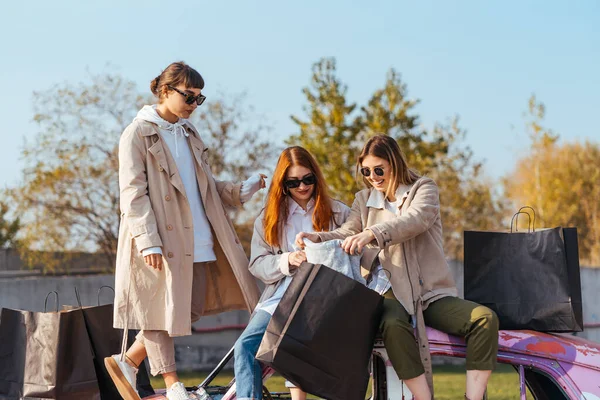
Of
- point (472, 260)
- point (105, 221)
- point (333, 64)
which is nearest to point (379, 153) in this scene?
point (472, 260)

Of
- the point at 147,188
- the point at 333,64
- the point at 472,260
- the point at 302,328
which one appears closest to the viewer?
the point at 302,328

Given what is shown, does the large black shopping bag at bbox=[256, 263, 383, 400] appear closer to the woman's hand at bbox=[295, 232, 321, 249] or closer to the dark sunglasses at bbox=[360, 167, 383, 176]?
the woman's hand at bbox=[295, 232, 321, 249]

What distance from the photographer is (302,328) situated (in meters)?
3.92

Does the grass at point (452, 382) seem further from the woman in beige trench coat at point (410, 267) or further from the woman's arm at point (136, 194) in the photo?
the woman in beige trench coat at point (410, 267)

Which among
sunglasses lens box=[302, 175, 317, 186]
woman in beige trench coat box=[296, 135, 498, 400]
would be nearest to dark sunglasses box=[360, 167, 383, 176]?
woman in beige trench coat box=[296, 135, 498, 400]

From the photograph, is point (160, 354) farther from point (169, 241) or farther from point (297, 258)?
point (297, 258)

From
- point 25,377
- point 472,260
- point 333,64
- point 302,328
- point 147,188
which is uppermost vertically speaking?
point 333,64

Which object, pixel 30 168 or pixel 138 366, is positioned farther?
pixel 30 168

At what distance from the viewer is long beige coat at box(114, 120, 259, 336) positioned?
16.0 ft

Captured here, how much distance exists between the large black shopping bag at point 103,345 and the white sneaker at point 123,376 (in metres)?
0.33

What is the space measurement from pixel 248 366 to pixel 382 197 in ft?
4.19

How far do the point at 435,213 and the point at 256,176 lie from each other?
1305 mm

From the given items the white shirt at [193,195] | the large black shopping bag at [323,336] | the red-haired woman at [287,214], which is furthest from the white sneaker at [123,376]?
the large black shopping bag at [323,336]

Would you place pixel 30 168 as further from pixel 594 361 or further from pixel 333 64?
pixel 594 361
